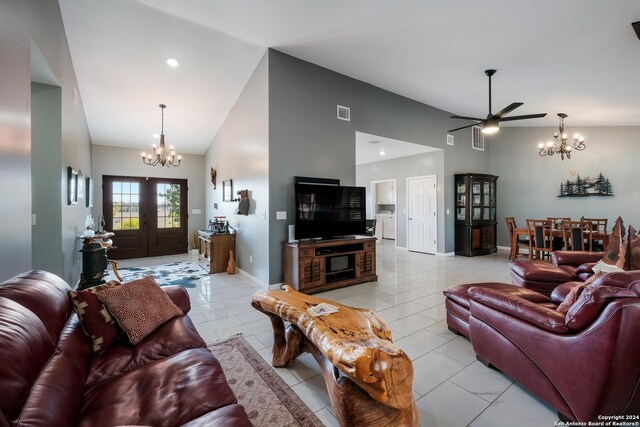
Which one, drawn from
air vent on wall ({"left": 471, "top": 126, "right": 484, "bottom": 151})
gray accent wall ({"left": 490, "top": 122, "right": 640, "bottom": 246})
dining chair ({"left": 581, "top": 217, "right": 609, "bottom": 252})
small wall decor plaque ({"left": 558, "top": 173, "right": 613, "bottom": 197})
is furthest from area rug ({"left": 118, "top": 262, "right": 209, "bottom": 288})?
small wall decor plaque ({"left": 558, "top": 173, "right": 613, "bottom": 197})

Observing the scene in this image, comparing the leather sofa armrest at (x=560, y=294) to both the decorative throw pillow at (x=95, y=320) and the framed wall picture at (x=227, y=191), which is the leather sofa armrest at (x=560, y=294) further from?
the framed wall picture at (x=227, y=191)

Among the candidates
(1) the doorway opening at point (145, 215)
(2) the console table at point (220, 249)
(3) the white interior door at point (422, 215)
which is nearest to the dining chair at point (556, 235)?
(3) the white interior door at point (422, 215)

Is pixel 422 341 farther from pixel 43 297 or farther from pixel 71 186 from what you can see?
pixel 71 186

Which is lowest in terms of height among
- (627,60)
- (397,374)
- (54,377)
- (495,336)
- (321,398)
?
(321,398)

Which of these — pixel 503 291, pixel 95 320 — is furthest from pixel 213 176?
pixel 503 291

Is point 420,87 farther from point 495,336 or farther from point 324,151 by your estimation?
point 495,336

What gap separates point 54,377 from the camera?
3.71 ft

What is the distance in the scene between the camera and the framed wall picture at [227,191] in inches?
232

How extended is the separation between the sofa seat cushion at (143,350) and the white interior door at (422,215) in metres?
6.62

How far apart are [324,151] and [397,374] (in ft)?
12.9

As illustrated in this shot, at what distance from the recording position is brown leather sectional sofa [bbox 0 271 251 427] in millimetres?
957

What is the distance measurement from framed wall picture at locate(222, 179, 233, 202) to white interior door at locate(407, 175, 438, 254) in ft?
15.8

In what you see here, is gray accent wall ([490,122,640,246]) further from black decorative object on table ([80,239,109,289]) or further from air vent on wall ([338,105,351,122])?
black decorative object on table ([80,239,109,289])

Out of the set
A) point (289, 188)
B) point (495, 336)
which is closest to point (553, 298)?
point (495, 336)
